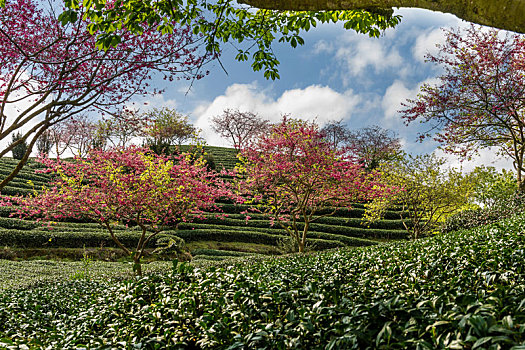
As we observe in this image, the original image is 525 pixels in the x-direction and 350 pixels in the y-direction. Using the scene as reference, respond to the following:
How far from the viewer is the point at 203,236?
2081cm

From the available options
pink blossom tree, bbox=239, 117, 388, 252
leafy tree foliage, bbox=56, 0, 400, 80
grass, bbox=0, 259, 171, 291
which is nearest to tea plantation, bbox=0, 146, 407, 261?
grass, bbox=0, 259, 171, 291

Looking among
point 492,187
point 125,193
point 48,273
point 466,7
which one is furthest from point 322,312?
point 492,187

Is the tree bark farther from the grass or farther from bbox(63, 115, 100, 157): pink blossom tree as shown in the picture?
bbox(63, 115, 100, 157): pink blossom tree

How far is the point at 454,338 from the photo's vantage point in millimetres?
2094

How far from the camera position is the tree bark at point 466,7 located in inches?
121

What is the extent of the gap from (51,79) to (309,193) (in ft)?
29.9

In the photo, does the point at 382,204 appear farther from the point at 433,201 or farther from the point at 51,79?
the point at 51,79

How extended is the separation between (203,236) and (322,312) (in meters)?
18.7

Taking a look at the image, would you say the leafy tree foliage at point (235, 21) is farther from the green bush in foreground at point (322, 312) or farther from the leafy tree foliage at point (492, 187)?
the leafy tree foliage at point (492, 187)

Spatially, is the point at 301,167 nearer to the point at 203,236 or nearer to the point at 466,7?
the point at 466,7

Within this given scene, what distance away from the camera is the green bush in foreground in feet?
7.23

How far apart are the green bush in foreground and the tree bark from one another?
94.3 inches

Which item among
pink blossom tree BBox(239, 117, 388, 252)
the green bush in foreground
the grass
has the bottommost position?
the grass

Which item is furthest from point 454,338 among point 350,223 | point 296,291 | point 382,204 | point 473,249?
point 350,223
